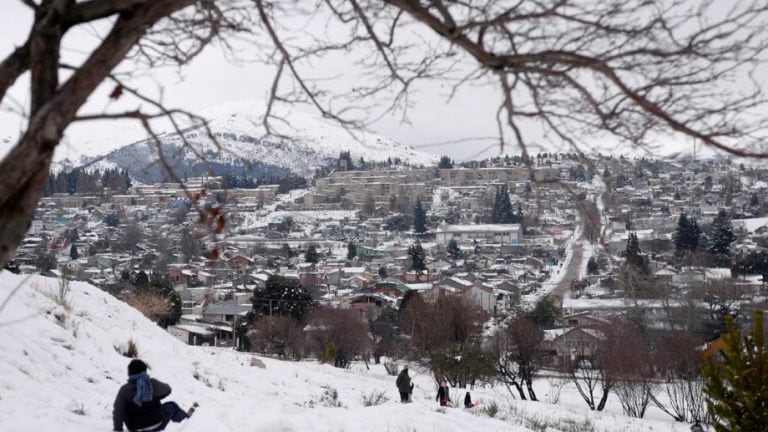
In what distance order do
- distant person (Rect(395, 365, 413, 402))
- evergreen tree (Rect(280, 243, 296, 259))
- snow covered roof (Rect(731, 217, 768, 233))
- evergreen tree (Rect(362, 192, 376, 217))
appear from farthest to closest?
evergreen tree (Rect(362, 192, 376, 217)), evergreen tree (Rect(280, 243, 296, 259)), snow covered roof (Rect(731, 217, 768, 233)), distant person (Rect(395, 365, 413, 402))

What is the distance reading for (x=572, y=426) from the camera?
1056 cm

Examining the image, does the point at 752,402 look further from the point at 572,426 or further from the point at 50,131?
the point at 50,131

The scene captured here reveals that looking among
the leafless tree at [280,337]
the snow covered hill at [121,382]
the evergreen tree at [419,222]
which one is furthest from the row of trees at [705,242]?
the snow covered hill at [121,382]

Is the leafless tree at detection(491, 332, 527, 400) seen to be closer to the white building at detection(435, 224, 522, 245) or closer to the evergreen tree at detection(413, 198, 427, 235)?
the white building at detection(435, 224, 522, 245)

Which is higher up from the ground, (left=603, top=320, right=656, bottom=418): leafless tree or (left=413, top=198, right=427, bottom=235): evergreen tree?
(left=413, top=198, right=427, bottom=235): evergreen tree

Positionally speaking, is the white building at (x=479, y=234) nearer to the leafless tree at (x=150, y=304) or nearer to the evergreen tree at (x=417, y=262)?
the evergreen tree at (x=417, y=262)

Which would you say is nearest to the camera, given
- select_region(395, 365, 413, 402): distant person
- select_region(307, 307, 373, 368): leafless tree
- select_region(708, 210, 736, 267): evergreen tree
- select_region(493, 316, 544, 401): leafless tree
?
select_region(395, 365, 413, 402): distant person

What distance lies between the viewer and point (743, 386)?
5.96 metres

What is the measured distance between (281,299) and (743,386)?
29005 millimetres

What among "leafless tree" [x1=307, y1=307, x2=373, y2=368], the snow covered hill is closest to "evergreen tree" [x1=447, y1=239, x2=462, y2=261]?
"leafless tree" [x1=307, y1=307, x2=373, y2=368]

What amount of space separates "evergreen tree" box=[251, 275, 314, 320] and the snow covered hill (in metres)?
21.4

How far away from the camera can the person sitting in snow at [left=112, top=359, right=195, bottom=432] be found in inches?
190

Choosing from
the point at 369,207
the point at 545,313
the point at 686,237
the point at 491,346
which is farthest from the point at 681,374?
the point at 369,207

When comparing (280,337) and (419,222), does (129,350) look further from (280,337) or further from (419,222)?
(419,222)
